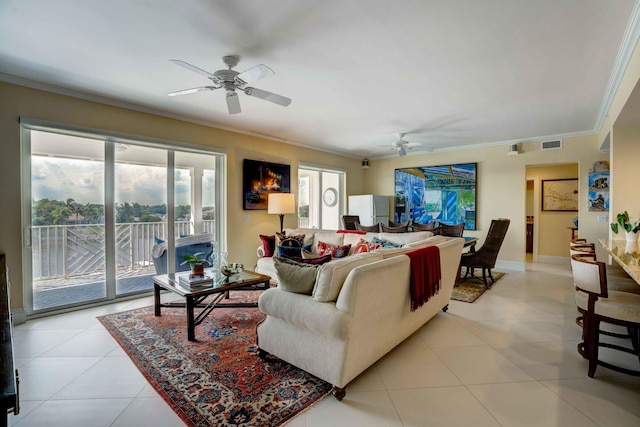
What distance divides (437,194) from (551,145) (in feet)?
7.33

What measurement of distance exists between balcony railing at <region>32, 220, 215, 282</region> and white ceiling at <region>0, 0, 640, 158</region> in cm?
163

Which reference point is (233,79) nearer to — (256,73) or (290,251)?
(256,73)

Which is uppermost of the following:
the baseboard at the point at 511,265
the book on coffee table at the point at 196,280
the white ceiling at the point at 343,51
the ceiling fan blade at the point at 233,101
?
the white ceiling at the point at 343,51

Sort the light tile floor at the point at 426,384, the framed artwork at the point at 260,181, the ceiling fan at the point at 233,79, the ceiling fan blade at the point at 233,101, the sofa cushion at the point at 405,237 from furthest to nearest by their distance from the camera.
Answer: the framed artwork at the point at 260,181
the sofa cushion at the point at 405,237
the ceiling fan blade at the point at 233,101
the ceiling fan at the point at 233,79
the light tile floor at the point at 426,384

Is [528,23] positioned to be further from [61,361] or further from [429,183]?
[429,183]

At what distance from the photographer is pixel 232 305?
3.38 meters

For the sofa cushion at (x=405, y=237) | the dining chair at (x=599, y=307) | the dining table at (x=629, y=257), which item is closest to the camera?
the dining table at (x=629, y=257)

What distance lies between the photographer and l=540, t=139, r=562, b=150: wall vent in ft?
18.3

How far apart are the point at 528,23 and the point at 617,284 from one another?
2.39 metres

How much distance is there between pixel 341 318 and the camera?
5.98 feet

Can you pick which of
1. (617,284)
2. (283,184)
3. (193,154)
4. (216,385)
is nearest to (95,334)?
(216,385)

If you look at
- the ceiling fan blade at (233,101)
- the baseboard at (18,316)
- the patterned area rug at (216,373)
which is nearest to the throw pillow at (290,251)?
the patterned area rug at (216,373)

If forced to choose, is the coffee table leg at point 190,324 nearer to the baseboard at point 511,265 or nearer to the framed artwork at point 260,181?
the framed artwork at point 260,181

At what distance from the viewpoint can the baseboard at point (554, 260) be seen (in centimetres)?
649
